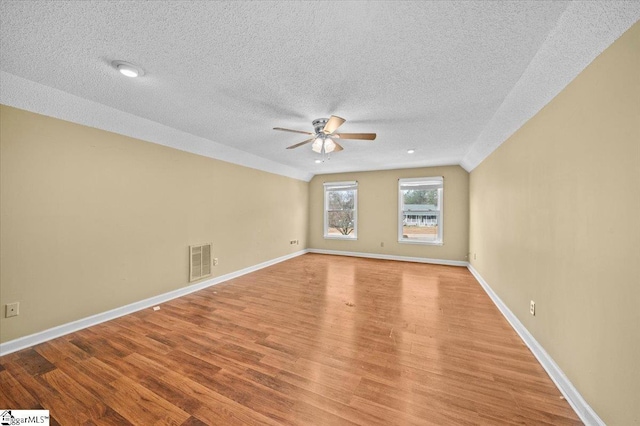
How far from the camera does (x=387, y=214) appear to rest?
5945 millimetres

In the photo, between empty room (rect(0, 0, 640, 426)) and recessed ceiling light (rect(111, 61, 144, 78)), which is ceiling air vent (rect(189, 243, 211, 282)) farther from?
recessed ceiling light (rect(111, 61, 144, 78))

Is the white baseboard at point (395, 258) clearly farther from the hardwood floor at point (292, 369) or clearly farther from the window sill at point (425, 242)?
the hardwood floor at point (292, 369)

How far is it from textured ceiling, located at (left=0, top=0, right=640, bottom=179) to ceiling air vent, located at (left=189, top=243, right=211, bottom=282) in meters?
1.81

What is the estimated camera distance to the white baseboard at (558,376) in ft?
4.33

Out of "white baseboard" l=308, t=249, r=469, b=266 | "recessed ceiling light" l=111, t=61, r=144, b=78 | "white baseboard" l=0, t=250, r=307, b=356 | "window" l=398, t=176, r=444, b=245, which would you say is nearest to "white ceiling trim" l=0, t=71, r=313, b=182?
"recessed ceiling light" l=111, t=61, r=144, b=78

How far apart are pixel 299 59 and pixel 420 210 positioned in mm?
4929

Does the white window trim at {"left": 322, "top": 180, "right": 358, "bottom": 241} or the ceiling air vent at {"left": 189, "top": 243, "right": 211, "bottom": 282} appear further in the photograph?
the white window trim at {"left": 322, "top": 180, "right": 358, "bottom": 241}

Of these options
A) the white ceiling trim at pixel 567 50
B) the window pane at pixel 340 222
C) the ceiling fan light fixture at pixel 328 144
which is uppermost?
the white ceiling trim at pixel 567 50

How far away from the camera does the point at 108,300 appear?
8.66 ft

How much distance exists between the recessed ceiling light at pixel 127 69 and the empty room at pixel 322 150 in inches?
0.8

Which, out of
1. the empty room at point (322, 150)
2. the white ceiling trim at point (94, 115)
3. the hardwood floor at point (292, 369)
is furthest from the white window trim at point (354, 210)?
the hardwood floor at point (292, 369)

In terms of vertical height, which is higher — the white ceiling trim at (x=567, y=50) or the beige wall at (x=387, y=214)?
the white ceiling trim at (x=567, y=50)

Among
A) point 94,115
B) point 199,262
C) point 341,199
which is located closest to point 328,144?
point 94,115

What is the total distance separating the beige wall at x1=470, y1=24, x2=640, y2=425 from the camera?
43.8 inches
